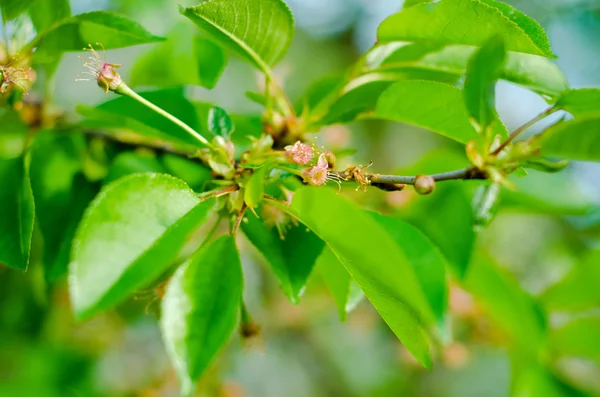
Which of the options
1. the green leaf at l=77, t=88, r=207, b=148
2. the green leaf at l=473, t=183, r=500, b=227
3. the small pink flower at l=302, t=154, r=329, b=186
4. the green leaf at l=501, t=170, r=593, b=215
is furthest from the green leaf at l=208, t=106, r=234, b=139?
the green leaf at l=501, t=170, r=593, b=215

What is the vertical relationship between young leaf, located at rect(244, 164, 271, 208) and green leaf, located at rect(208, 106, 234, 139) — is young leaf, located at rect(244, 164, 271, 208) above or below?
above

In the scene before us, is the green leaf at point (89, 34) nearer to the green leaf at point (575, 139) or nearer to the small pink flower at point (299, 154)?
the small pink flower at point (299, 154)

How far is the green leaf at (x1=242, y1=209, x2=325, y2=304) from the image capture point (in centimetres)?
71

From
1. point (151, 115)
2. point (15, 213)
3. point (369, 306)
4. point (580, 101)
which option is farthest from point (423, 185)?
point (369, 306)

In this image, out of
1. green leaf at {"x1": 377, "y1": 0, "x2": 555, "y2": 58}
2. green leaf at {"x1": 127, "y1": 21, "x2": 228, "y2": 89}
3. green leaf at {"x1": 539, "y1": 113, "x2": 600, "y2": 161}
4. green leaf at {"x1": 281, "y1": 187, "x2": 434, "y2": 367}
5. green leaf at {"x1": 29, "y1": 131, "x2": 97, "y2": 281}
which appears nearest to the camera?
green leaf at {"x1": 281, "y1": 187, "x2": 434, "y2": 367}

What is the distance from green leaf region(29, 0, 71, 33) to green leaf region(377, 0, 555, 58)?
472 mm

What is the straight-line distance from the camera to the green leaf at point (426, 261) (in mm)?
494

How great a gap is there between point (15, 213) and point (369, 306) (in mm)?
1619

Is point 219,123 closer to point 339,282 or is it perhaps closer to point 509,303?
point 339,282

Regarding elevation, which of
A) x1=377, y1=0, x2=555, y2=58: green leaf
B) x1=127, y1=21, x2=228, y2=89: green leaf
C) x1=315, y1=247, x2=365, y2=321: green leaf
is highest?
x1=377, y1=0, x2=555, y2=58: green leaf

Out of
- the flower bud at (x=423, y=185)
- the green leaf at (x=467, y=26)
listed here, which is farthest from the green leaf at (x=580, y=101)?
the flower bud at (x=423, y=185)

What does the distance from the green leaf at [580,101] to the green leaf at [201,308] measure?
0.47 m

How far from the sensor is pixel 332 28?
172 inches

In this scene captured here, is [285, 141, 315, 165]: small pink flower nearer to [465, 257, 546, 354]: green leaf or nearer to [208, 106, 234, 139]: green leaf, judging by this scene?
[208, 106, 234, 139]: green leaf
